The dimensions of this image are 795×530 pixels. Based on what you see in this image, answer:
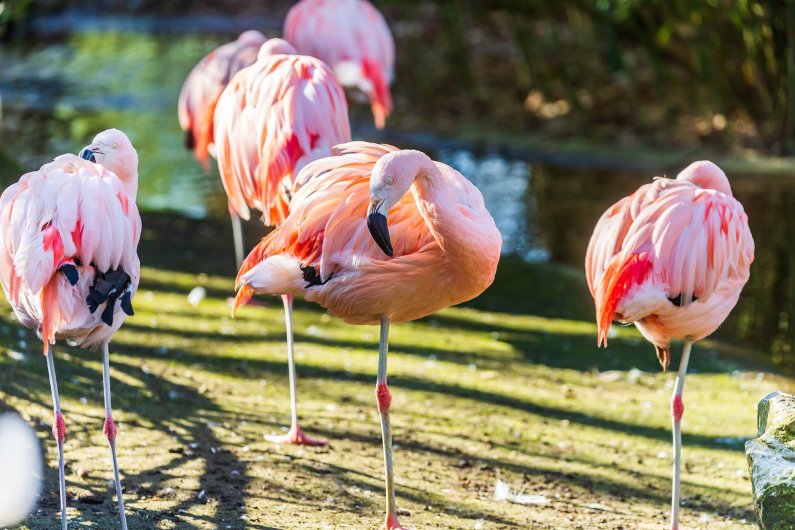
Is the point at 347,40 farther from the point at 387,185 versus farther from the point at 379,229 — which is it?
the point at 379,229

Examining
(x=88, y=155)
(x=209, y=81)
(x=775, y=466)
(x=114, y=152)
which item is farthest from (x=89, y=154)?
(x=209, y=81)

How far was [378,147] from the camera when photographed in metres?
4.14

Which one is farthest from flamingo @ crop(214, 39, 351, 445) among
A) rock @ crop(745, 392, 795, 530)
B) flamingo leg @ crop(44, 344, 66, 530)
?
rock @ crop(745, 392, 795, 530)

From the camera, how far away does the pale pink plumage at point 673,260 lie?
155 inches

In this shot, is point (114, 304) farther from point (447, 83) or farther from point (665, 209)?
point (447, 83)

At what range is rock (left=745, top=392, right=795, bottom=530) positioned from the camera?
2990 mm

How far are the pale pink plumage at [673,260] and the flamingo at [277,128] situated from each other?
143cm

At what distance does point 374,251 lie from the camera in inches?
153

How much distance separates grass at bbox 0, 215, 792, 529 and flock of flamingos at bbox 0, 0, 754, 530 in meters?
0.33

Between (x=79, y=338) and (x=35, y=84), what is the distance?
10.6 meters

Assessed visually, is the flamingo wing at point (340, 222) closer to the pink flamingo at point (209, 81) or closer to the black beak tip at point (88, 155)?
the black beak tip at point (88, 155)

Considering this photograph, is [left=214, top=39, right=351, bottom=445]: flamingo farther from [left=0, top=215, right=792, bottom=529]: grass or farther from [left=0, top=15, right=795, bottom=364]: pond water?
[left=0, top=15, right=795, bottom=364]: pond water

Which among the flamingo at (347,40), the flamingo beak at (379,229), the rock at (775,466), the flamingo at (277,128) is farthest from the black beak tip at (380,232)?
the flamingo at (347,40)

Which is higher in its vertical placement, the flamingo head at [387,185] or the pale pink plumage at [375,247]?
the flamingo head at [387,185]
